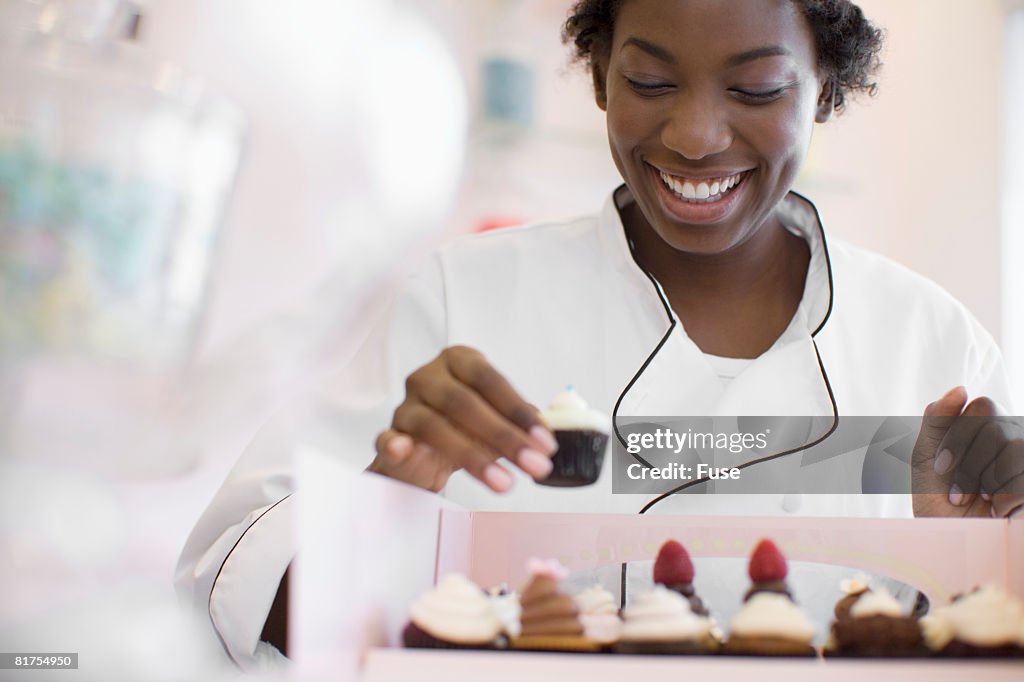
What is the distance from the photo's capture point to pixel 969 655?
615 mm

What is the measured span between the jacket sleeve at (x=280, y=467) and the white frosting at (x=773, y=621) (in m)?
0.41

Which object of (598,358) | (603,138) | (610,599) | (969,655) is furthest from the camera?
Result: (603,138)

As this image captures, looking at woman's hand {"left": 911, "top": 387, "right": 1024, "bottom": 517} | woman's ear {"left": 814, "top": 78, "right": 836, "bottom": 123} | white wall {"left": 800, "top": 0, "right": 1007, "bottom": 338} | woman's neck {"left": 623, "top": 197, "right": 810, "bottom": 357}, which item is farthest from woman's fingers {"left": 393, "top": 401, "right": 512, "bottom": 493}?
white wall {"left": 800, "top": 0, "right": 1007, "bottom": 338}

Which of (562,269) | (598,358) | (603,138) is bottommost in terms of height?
(598,358)

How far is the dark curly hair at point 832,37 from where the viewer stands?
41.0 inches

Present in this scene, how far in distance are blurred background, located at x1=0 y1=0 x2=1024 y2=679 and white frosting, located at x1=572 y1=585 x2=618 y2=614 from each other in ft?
1.17

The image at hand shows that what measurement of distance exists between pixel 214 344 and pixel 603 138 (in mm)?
1097

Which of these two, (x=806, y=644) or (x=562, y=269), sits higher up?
(x=562, y=269)

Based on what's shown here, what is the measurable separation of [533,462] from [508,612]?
100 millimetres

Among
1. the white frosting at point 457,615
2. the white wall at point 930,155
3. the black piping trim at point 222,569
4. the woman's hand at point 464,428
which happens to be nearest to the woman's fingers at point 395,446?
the woman's hand at point 464,428

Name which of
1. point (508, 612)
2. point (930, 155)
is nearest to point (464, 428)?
point (508, 612)

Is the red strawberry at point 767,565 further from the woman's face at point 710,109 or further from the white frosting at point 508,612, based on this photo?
the woman's face at point 710,109

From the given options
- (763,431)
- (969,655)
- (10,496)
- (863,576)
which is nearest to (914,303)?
(763,431)

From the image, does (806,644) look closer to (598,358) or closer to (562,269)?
(598,358)
